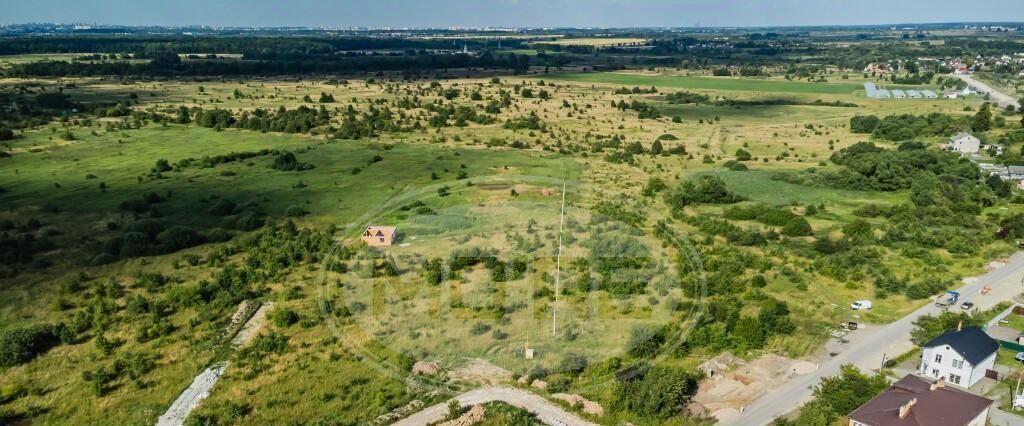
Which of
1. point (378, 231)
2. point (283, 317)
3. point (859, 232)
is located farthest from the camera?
point (859, 232)

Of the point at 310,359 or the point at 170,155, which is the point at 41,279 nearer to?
the point at 310,359

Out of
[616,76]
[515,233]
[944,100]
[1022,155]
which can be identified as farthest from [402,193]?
[616,76]

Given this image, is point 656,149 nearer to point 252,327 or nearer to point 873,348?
point 873,348

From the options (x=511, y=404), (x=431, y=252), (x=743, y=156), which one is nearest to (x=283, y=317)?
(x=431, y=252)

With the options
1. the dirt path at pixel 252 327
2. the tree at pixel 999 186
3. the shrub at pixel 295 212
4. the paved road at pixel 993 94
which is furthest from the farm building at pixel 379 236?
the paved road at pixel 993 94

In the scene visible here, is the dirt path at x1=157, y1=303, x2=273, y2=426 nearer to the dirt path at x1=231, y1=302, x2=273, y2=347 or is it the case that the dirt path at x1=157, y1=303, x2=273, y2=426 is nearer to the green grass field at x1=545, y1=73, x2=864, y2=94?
the dirt path at x1=231, y1=302, x2=273, y2=347

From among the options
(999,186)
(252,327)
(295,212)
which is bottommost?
(252,327)
